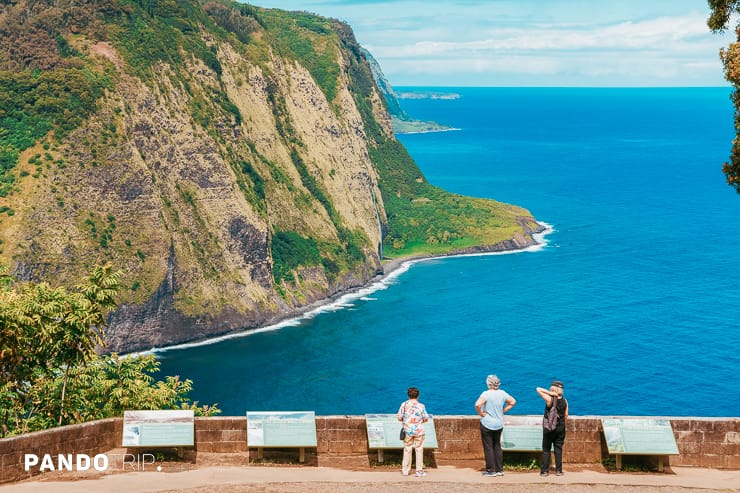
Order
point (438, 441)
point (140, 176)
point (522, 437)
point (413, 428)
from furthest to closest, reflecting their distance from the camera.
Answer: point (140, 176) < point (438, 441) < point (522, 437) < point (413, 428)

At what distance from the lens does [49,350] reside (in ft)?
140

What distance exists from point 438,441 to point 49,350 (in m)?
16.4

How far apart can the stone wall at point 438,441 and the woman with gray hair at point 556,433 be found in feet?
4.10

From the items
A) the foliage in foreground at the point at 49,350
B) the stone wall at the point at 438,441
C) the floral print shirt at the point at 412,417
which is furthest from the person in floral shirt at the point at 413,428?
the foliage in foreground at the point at 49,350

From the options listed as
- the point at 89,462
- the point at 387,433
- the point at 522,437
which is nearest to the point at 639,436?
the point at 522,437

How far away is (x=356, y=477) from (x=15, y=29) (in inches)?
5866

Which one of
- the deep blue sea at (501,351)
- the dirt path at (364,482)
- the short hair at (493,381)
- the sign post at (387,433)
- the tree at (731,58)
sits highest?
the tree at (731,58)

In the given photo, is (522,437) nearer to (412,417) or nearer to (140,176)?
(412,417)

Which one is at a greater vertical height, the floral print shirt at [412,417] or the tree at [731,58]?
the tree at [731,58]

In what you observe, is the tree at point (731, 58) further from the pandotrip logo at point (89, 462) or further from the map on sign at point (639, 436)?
the pandotrip logo at point (89, 462)

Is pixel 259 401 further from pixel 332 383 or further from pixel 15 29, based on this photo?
pixel 15 29

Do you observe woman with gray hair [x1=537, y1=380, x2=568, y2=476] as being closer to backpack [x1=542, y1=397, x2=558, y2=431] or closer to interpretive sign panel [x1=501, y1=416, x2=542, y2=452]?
backpack [x1=542, y1=397, x2=558, y2=431]

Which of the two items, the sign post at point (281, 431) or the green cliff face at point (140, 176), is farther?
the green cliff face at point (140, 176)

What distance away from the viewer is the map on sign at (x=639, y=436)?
34.9 m
